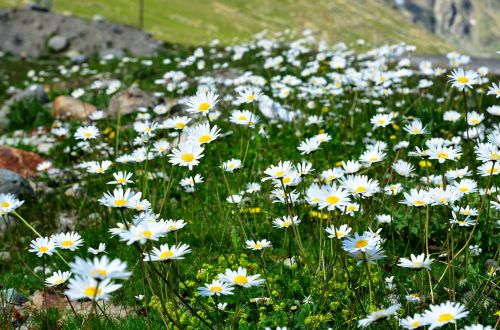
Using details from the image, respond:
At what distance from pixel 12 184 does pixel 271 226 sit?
131 inches

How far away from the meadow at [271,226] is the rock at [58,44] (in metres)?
13.6

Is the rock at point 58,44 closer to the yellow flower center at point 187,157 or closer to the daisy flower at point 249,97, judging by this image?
the daisy flower at point 249,97

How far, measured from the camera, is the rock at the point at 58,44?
22078 mm

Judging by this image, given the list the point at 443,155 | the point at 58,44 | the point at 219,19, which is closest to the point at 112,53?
the point at 58,44

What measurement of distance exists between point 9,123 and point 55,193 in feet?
15.9

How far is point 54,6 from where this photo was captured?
249 ft

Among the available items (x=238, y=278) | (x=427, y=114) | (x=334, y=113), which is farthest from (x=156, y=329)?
(x=427, y=114)

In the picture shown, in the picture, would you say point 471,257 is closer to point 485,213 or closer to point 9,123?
point 485,213

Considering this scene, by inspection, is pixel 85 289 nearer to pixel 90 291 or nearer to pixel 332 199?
pixel 90 291

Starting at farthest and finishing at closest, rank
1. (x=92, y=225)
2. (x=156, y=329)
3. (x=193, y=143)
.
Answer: (x=92, y=225) < (x=156, y=329) < (x=193, y=143)

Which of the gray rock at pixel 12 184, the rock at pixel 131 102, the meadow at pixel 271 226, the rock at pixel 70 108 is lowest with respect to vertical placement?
the rock at pixel 70 108

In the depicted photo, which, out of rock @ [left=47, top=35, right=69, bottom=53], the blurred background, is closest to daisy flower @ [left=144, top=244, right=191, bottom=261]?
the blurred background

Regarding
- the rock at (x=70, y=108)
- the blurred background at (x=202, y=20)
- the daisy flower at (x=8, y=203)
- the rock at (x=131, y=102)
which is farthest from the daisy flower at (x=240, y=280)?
the rock at (x=70, y=108)

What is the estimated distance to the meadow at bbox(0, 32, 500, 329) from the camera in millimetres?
2363
